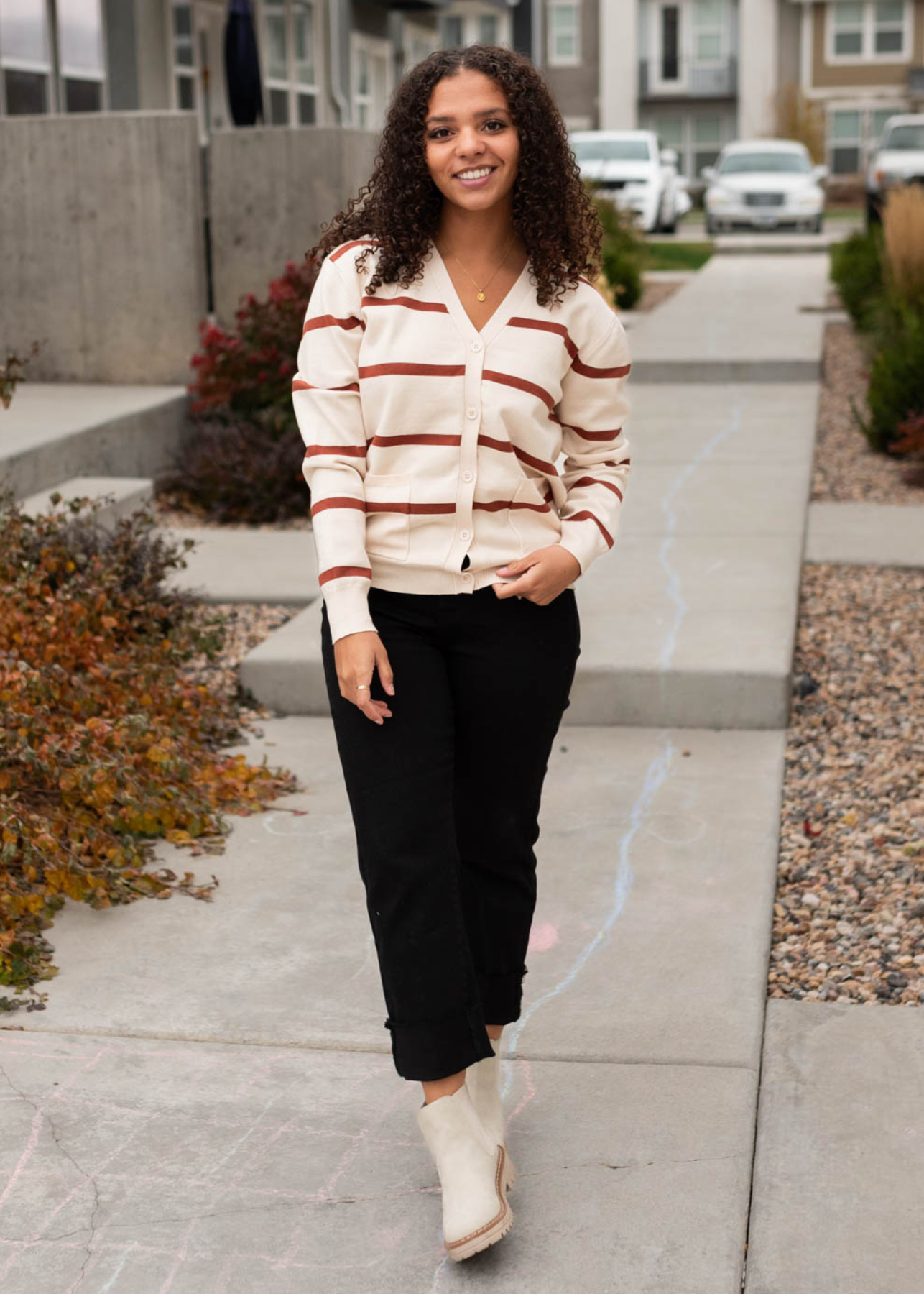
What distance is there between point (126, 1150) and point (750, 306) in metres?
13.6

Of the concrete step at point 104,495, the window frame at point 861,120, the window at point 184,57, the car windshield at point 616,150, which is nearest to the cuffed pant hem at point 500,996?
the concrete step at point 104,495

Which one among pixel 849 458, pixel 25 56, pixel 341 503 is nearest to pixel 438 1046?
pixel 341 503

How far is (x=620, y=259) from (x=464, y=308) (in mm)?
14487

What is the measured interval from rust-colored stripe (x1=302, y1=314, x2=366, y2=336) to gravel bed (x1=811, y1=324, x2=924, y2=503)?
623 cm

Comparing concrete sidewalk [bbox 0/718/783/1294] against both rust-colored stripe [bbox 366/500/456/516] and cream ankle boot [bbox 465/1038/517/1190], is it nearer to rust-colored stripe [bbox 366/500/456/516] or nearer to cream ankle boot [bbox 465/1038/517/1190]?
cream ankle boot [bbox 465/1038/517/1190]

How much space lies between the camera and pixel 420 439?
97.0 inches

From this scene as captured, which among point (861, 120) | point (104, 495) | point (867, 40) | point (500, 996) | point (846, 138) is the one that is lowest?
point (500, 996)

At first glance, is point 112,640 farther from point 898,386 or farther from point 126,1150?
point 898,386

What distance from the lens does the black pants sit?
246 cm

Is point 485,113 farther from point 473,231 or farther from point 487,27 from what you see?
point 487,27

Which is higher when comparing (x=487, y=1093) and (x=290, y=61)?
(x=290, y=61)

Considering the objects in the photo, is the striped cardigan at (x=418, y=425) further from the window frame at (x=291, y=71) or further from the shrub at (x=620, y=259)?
the window frame at (x=291, y=71)

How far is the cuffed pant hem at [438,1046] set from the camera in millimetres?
2471

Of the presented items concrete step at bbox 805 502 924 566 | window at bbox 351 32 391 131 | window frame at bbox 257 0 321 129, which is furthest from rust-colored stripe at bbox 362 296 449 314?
window at bbox 351 32 391 131
